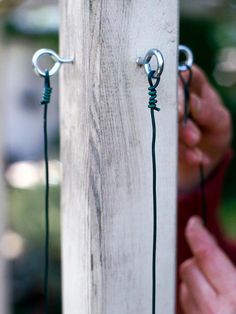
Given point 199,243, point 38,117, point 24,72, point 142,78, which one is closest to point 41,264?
point 199,243

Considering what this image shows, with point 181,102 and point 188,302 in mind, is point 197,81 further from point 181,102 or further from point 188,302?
point 188,302

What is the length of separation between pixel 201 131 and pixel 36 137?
532 centimetres

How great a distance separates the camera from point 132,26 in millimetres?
568

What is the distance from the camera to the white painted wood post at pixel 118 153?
562 millimetres

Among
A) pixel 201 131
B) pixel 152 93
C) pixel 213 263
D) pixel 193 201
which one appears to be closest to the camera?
pixel 152 93

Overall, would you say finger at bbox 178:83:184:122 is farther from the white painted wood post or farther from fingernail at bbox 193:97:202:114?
the white painted wood post

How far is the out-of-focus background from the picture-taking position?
300 cm

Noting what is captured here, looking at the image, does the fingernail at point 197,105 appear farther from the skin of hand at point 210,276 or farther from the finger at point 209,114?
the skin of hand at point 210,276

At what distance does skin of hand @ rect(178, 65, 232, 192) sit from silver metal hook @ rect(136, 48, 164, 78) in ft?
0.88

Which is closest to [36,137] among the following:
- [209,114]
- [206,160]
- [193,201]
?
[193,201]

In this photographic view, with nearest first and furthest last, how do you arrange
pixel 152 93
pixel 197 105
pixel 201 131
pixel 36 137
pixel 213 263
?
pixel 152 93 → pixel 213 263 → pixel 197 105 → pixel 201 131 → pixel 36 137

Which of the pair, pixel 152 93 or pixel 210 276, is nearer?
pixel 152 93

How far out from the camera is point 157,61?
557 mm

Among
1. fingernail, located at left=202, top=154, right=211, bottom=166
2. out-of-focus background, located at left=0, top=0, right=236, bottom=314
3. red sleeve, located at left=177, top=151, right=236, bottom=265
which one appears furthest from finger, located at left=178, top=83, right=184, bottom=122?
out-of-focus background, located at left=0, top=0, right=236, bottom=314
